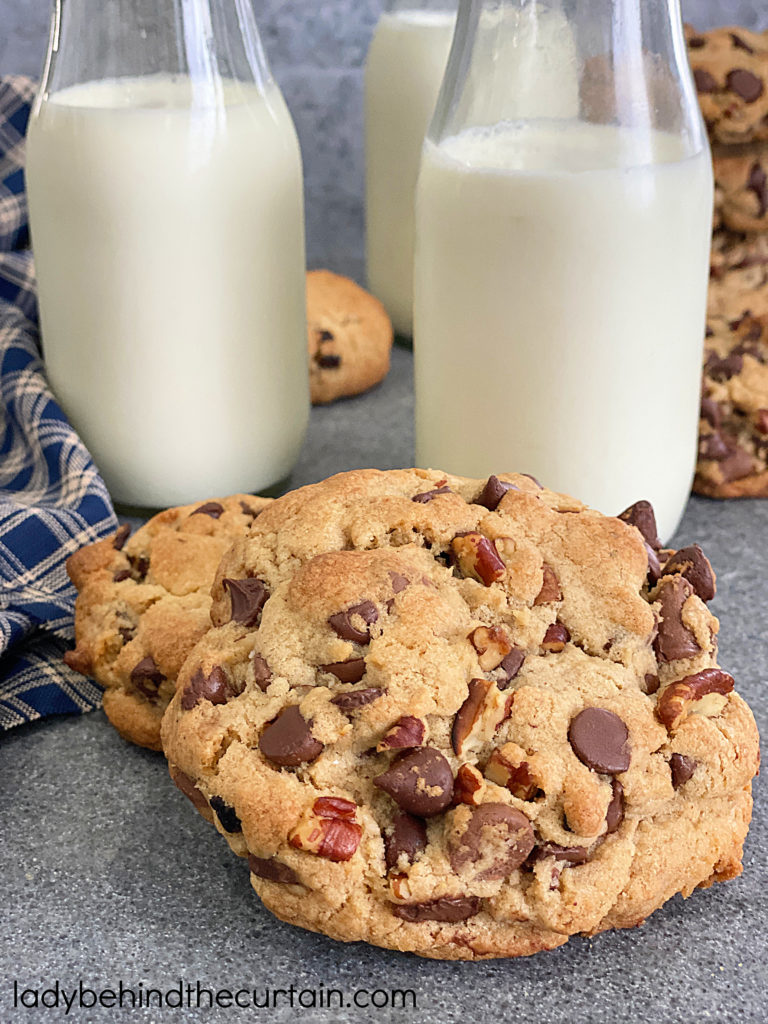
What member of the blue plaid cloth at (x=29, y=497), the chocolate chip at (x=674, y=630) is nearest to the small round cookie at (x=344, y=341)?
the blue plaid cloth at (x=29, y=497)

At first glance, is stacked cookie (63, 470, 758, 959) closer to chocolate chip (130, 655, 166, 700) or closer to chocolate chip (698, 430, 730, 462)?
chocolate chip (130, 655, 166, 700)

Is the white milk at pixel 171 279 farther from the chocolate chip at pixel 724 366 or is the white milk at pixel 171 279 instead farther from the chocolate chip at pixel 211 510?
the chocolate chip at pixel 724 366

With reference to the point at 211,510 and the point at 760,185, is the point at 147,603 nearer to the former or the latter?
the point at 211,510

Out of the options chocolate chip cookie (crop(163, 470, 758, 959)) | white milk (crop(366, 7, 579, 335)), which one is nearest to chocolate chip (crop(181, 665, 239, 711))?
chocolate chip cookie (crop(163, 470, 758, 959))

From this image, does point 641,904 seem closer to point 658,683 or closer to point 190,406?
point 658,683

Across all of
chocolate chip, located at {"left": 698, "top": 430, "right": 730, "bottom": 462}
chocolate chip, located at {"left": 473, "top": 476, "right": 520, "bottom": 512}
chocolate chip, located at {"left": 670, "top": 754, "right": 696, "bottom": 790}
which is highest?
chocolate chip, located at {"left": 473, "top": 476, "right": 520, "bottom": 512}

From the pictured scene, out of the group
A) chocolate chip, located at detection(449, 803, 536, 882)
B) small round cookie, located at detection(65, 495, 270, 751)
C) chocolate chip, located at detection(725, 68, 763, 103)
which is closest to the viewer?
chocolate chip, located at detection(449, 803, 536, 882)
